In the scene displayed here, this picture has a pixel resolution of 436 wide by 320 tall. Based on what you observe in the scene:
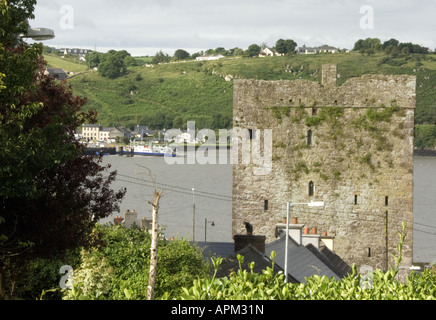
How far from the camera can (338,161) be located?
3844cm

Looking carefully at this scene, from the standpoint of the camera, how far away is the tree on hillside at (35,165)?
14348mm

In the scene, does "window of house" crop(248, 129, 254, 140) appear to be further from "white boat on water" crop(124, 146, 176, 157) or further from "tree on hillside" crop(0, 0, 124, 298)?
"white boat on water" crop(124, 146, 176, 157)

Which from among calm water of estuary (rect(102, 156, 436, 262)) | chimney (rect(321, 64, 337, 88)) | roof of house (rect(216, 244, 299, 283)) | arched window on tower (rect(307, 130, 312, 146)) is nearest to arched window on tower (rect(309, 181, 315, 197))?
arched window on tower (rect(307, 130, 312, 146))

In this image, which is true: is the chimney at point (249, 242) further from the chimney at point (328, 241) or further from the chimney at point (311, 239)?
the chimney at point (328, 241)

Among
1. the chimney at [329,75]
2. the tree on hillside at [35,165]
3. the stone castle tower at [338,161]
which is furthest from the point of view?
the chimney at [329,75]

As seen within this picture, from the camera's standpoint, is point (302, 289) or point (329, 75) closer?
point (302, 289)

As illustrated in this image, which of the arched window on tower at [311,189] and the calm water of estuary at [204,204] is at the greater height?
the arched window on tower at [311,189]

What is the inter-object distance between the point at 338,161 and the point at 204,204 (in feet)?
240

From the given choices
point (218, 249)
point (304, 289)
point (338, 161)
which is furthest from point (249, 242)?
point (304, 289)

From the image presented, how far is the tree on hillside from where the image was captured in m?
14.3

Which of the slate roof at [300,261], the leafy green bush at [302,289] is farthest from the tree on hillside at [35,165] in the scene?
the slate roof at [300,261]

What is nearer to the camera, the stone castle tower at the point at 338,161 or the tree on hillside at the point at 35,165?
the tree on hillside at the point at 35,165

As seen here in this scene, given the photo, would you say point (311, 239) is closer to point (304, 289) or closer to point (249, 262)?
point (249, 262)

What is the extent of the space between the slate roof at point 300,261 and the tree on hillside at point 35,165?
9.46 metres
